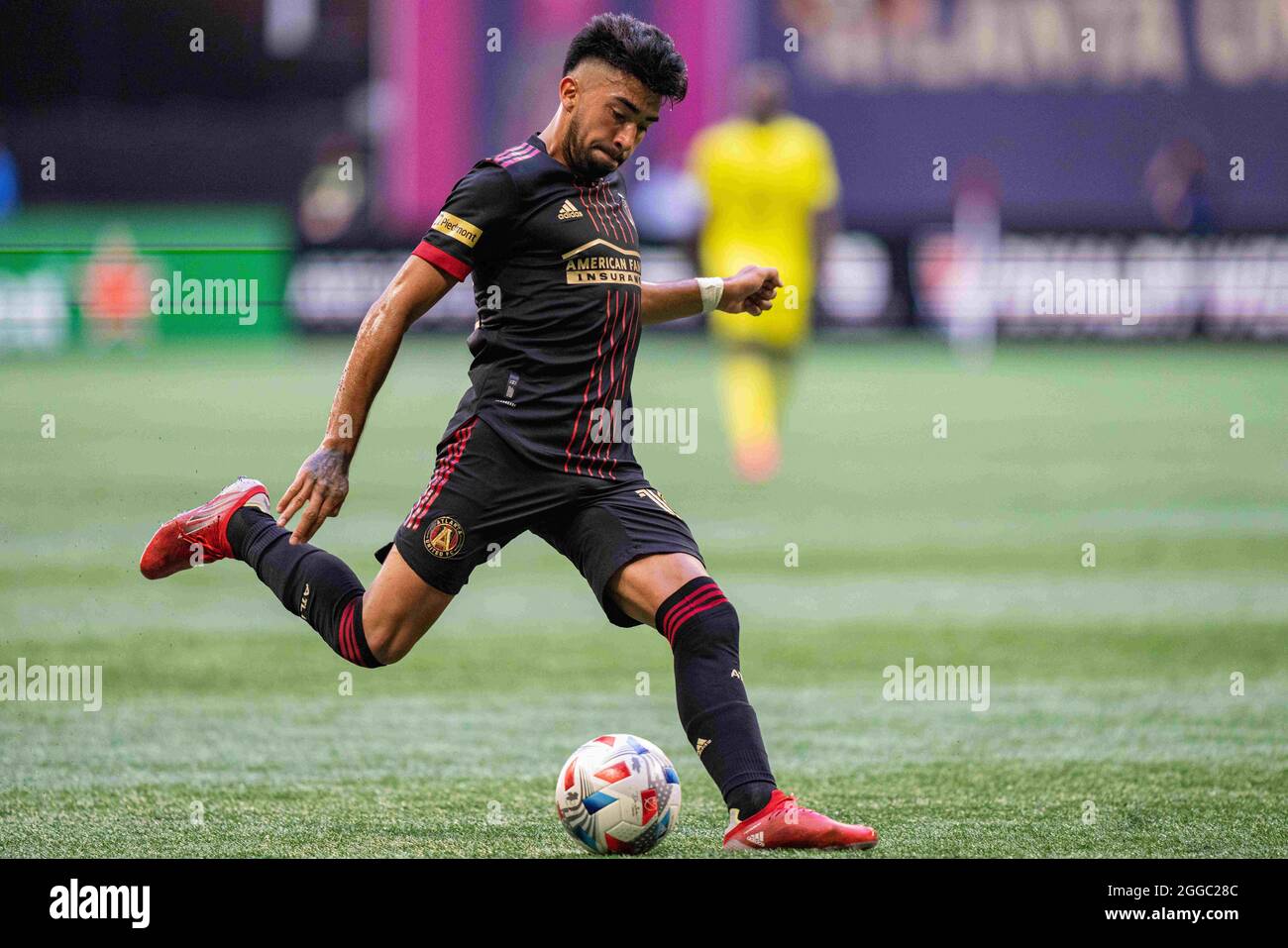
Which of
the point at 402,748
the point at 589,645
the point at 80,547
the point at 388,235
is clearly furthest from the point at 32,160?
the point at 402,748

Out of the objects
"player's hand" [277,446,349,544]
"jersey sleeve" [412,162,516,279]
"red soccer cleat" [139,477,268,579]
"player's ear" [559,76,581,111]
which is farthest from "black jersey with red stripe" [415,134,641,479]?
"red soccer cleat" [139,477,268,579]

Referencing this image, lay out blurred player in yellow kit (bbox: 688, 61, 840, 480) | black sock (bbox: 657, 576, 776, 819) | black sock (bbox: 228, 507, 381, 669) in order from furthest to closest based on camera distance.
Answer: blurred player in yellow kit (bbox: 688, 61, 840, 480) < black sock (bbox: 228, 507, 381, 669) < black sock (bbox: 657, 576, 776, 819)

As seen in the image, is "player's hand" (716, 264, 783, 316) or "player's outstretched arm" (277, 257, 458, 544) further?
"player's hand" (716, 264, 783, 316)

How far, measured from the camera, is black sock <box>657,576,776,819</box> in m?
4.64

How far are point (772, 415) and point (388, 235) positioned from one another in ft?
33.1

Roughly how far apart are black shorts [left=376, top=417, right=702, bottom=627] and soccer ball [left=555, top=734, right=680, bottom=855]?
1.31 feet

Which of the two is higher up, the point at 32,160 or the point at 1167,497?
the point at 32,160

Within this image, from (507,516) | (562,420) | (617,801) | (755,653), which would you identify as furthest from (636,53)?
(755,653)

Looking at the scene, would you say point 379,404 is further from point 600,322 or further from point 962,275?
point 600,322

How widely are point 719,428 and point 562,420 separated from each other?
11.7m

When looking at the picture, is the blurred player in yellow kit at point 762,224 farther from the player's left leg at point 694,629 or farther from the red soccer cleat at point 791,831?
the red soccer cleat at point 791,831

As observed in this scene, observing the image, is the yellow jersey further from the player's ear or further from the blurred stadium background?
the player's ear

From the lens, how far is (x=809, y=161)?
1337cm

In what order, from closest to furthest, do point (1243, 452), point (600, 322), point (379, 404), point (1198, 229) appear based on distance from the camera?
point (600, 322), point (1243, 452), point (379, 404), point (1198, 229)
